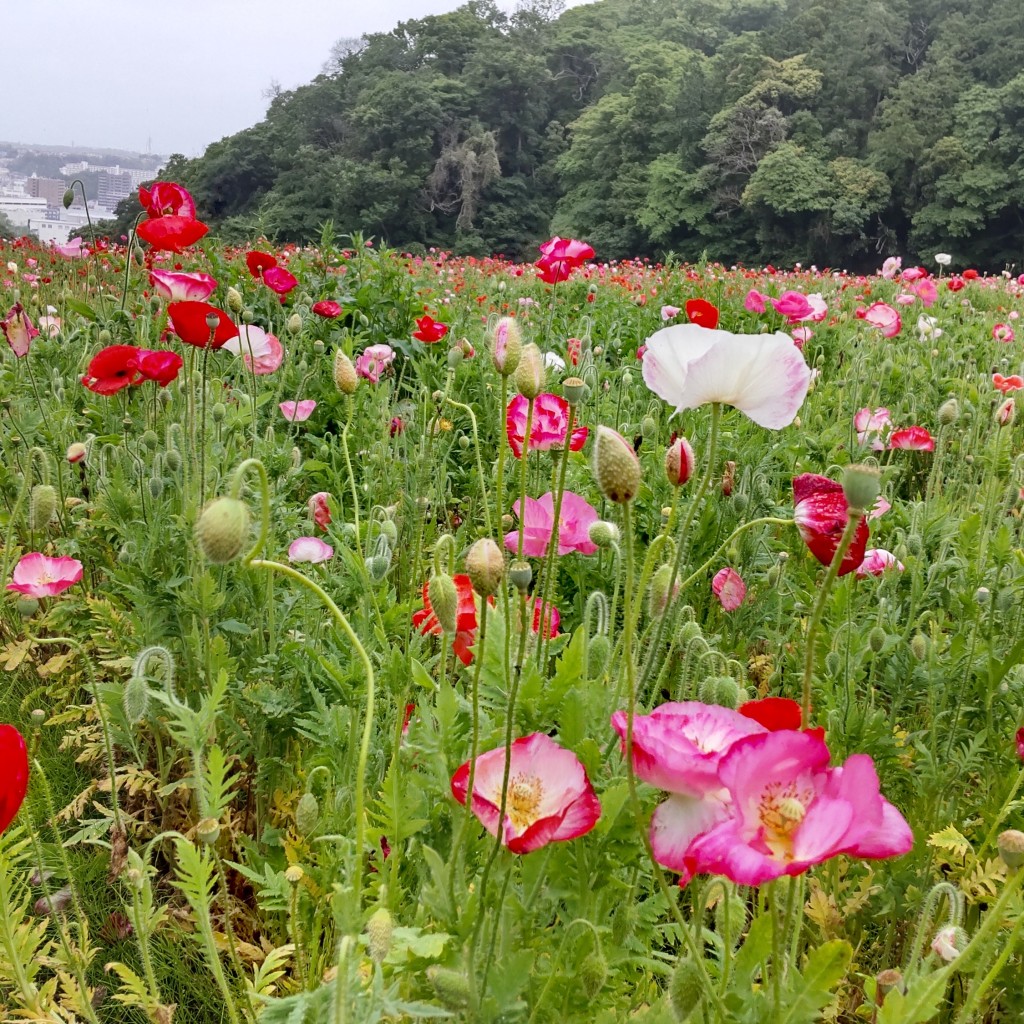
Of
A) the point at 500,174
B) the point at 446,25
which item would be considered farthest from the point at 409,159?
the point at 446,25

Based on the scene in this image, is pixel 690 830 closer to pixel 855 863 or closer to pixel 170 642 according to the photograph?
pixel 855 863

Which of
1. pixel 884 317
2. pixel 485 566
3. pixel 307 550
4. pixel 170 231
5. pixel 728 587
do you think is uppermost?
pixel 170 231

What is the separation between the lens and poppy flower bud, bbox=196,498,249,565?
0.70m

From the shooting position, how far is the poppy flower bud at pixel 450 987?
682mm

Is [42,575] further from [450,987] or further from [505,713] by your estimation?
[450,987]

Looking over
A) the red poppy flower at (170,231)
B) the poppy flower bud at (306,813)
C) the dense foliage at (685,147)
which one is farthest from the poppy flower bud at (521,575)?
the dense foliage at (685,147)

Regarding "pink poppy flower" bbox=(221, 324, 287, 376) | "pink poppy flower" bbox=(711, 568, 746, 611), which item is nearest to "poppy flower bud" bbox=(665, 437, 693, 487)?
"pink poppy flower" bbox=(711, 568, 746, 611)

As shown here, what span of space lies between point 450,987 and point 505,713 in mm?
315

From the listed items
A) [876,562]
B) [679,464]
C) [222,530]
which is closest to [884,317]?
[876,562]

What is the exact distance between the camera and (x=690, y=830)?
0.68 meters

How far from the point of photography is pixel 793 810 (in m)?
0.63

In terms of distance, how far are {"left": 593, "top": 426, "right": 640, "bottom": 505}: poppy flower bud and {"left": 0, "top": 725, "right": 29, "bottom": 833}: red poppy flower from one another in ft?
1.78

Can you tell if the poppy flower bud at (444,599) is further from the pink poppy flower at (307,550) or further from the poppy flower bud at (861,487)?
the pink poppy flower at (307,550)

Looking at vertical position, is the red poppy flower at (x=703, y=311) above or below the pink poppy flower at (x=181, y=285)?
below
